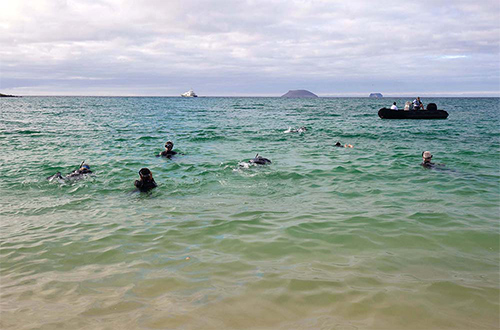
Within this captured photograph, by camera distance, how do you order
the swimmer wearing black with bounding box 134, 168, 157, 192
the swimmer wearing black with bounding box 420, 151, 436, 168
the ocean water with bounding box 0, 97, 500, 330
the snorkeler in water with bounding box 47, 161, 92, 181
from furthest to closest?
the swimmer wearing black with bounding box 420, 151, 436, 168
the snorkeler in water with bounding box 47, 161, 92, 181
the swimmer wearing black with bounding box 134, 168, 157, 192
the ocean water with bounding box 0, 97, 500, 330

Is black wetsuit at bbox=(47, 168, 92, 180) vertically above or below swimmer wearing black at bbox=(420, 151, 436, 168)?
below

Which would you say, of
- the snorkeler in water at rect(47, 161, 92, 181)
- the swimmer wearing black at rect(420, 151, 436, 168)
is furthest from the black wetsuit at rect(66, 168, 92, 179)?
the swimmer wearing black at rect(420, 151, 436, 168)

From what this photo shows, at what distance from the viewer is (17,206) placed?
29.2 ft

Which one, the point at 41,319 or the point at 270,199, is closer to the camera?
the point at 41,319

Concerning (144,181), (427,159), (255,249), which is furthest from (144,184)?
(427,159)

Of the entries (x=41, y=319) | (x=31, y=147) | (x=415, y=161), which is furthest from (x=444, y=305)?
(x=31, y=147)

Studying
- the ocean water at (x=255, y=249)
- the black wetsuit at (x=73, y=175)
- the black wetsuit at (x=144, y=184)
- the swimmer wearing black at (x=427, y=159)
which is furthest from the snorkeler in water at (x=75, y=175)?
the swimmer wearing black at (x=427, y=159)

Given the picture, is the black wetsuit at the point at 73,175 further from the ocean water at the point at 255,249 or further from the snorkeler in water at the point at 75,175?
the ocean water at the point at 255,249

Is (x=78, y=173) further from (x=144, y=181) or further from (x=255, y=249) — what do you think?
(x=255, y=249)

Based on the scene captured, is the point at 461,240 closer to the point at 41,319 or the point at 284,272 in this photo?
the point at 284,272

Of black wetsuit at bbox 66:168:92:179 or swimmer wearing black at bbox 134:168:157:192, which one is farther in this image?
black wetsuit at bbox 66:168:92:179

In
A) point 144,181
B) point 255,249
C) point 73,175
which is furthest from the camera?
point 73,175

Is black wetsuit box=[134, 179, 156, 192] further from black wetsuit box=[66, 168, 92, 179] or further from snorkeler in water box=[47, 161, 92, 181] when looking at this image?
black wetsuit box=[66, 168, 92, 179]

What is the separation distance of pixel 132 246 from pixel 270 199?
4.03 meters
